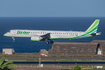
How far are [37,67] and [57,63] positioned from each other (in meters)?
6.28

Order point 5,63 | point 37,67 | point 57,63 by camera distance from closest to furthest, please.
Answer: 1. point 5,63
2. point 37,67
3. point 57,63

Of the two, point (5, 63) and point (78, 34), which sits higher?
point (78, 34)

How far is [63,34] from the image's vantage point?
238 ft

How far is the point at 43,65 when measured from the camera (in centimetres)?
5312

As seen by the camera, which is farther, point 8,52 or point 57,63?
point 8,52

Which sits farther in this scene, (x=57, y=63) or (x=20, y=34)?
(x=20, y=34)

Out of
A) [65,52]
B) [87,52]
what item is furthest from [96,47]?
[65,52]

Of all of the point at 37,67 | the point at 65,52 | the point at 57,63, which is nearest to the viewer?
the point at 37,67

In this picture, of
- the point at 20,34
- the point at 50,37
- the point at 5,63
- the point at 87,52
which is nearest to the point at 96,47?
the point at 87,52

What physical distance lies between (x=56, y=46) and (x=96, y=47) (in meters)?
12.0

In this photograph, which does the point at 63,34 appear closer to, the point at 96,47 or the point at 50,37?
the point at 50,37

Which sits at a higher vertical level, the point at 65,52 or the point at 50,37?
the point at 50,37

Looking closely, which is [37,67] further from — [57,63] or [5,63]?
[5,63]

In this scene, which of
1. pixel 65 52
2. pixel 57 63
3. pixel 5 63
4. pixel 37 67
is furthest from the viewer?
pixel 65 52
